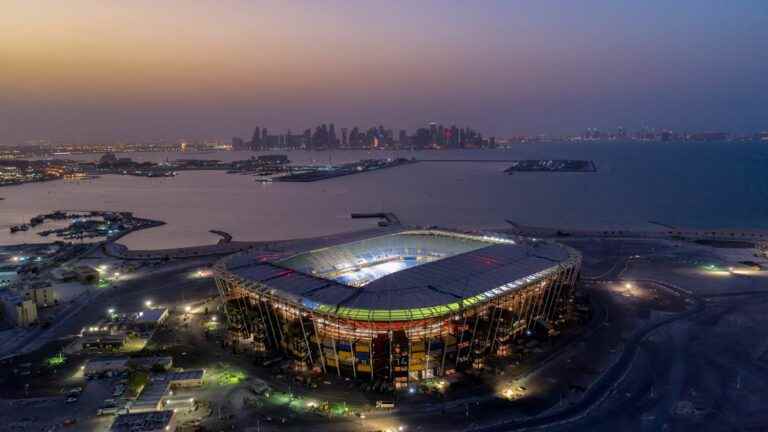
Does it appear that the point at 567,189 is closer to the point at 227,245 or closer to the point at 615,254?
the point at 615,254

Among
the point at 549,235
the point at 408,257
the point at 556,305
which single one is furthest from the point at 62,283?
the point at 549,235

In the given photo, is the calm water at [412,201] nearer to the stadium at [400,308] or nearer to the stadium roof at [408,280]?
the stadium roof at [408,280]

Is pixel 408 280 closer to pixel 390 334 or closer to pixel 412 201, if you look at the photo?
pixel 390 334

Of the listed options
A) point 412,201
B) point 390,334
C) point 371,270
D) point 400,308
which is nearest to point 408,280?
point 400,308

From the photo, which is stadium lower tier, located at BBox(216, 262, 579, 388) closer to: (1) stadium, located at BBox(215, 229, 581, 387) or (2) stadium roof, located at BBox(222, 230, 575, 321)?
(1) stadium, located at BBox(215, 229, 581, 387)

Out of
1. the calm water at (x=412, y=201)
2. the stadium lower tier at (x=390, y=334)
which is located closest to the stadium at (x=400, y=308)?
the stadium lower tier at (x=390, y=334)

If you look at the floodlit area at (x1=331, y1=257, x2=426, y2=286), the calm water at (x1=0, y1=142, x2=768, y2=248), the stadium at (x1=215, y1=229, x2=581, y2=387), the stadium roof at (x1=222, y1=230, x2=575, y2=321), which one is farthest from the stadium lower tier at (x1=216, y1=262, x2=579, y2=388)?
the calm water at (x1=0, y1=142, x2=768, y2=248)
